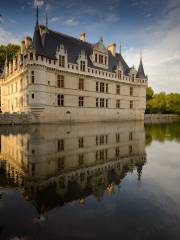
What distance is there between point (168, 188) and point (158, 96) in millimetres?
67623

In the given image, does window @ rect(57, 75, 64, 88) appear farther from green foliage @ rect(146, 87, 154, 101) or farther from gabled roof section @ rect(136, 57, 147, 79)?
green foliage @ rect(146, 87, 154, 101)

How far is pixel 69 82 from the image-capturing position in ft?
94.3

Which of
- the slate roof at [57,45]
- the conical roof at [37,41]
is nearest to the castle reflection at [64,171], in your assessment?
the conical roof at [37,41]

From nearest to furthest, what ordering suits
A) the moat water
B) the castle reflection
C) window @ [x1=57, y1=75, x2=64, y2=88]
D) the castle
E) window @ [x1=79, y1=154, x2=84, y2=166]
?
1. the moat water
2. the castle reflection
3. window @ [x1=79, y1=154, x2=84, y2=166]
4. the castle
5. window @ [x1=57, y1=75, x2=64, y2=88]

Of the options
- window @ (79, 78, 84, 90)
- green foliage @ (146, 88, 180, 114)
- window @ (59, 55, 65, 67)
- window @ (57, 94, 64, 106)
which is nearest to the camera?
window @ (59, 55, 65, 67)

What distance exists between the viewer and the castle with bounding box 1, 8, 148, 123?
83.3 ft

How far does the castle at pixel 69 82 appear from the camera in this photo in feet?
83.3

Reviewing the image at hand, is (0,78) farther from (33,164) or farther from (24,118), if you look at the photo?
(33,164)

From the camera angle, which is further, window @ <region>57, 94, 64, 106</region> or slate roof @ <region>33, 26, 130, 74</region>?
window @ <region>57, 94, 64, 106</region>

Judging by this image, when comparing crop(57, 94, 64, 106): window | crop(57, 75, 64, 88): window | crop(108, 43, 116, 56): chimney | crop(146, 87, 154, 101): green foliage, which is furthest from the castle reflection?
crop(146, 87, 154, 101): green foliage

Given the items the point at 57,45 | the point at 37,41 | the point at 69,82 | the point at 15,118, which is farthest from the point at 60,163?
the point at 57,45

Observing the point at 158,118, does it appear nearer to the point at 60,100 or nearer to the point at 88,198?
the point at 60,100

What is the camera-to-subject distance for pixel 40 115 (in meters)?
25.2

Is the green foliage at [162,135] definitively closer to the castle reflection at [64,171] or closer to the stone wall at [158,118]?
the castle reflection at [64,171]
